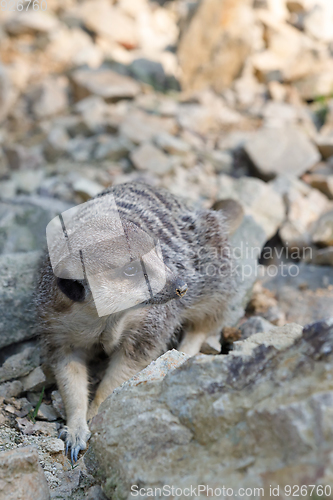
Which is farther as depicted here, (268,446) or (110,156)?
(110,156)

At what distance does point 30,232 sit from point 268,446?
11.1ft

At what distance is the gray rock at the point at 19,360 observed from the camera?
2973 mm

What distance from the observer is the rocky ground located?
1.82 metres

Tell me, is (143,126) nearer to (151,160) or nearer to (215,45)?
(151,160)

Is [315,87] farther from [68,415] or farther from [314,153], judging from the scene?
[68,415]

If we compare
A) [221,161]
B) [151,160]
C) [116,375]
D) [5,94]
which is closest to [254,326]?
[116,375]

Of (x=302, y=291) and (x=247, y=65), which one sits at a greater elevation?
(x=247, y=65)

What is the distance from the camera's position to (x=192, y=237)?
3.62 m

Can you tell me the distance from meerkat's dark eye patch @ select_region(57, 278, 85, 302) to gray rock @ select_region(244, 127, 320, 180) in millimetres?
3812

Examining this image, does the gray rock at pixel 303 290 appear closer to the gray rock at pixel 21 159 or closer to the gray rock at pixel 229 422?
the gray rock at pixel 229 422

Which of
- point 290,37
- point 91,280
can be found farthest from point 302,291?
point 290,37

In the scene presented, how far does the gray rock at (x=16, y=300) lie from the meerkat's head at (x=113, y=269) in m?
0.78

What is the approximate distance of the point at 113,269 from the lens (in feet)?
8.27

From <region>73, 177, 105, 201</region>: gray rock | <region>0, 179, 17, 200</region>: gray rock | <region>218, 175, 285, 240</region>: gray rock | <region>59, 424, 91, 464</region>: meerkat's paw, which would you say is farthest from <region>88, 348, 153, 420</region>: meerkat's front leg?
<region>0, 179, 17, 200</region>: gray rock
